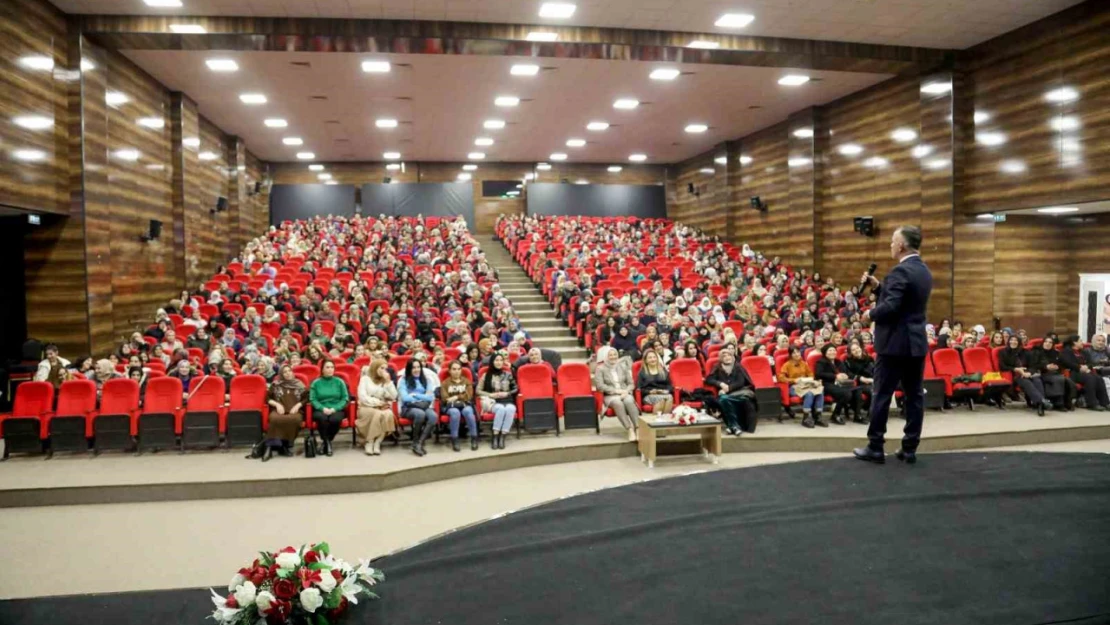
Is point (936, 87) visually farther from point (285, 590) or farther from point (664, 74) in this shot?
point (285, 590)

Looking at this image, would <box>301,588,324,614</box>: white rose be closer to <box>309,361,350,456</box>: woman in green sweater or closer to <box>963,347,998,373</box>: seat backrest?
<box>309,361,350,456</box>: woman in green sweater

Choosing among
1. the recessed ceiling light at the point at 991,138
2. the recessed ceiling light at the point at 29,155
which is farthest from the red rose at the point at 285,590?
the recessed ceiling light at the point at 991,138

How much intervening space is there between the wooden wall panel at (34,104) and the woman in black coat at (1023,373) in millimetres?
11334

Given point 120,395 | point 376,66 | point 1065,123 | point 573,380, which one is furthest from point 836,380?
point 376,66

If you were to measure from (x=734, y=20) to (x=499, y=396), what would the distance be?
5840mm

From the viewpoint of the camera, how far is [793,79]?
456 inches

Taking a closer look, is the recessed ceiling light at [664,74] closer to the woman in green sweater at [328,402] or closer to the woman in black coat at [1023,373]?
the woman in black coat at [1023,373]

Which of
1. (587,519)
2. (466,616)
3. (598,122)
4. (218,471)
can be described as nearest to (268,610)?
(466,616)

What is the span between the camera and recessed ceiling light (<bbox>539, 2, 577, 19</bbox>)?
8.24 m

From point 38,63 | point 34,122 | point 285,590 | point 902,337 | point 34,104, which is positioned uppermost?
point 38,63

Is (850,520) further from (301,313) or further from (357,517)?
(301,313)

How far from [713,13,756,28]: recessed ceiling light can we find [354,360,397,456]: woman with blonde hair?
6.15 m

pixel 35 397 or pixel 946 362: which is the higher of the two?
pixel 946 362

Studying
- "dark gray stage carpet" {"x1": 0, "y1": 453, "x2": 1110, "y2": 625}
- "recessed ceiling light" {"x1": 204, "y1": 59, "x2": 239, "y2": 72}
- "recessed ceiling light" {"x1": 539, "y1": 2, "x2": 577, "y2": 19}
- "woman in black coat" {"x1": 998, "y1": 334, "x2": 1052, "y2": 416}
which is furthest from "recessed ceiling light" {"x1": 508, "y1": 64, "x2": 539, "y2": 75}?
"dark gray stage carpet" {"x1": 0, "y1": 453, "x2": 1110, "y2": 625}
